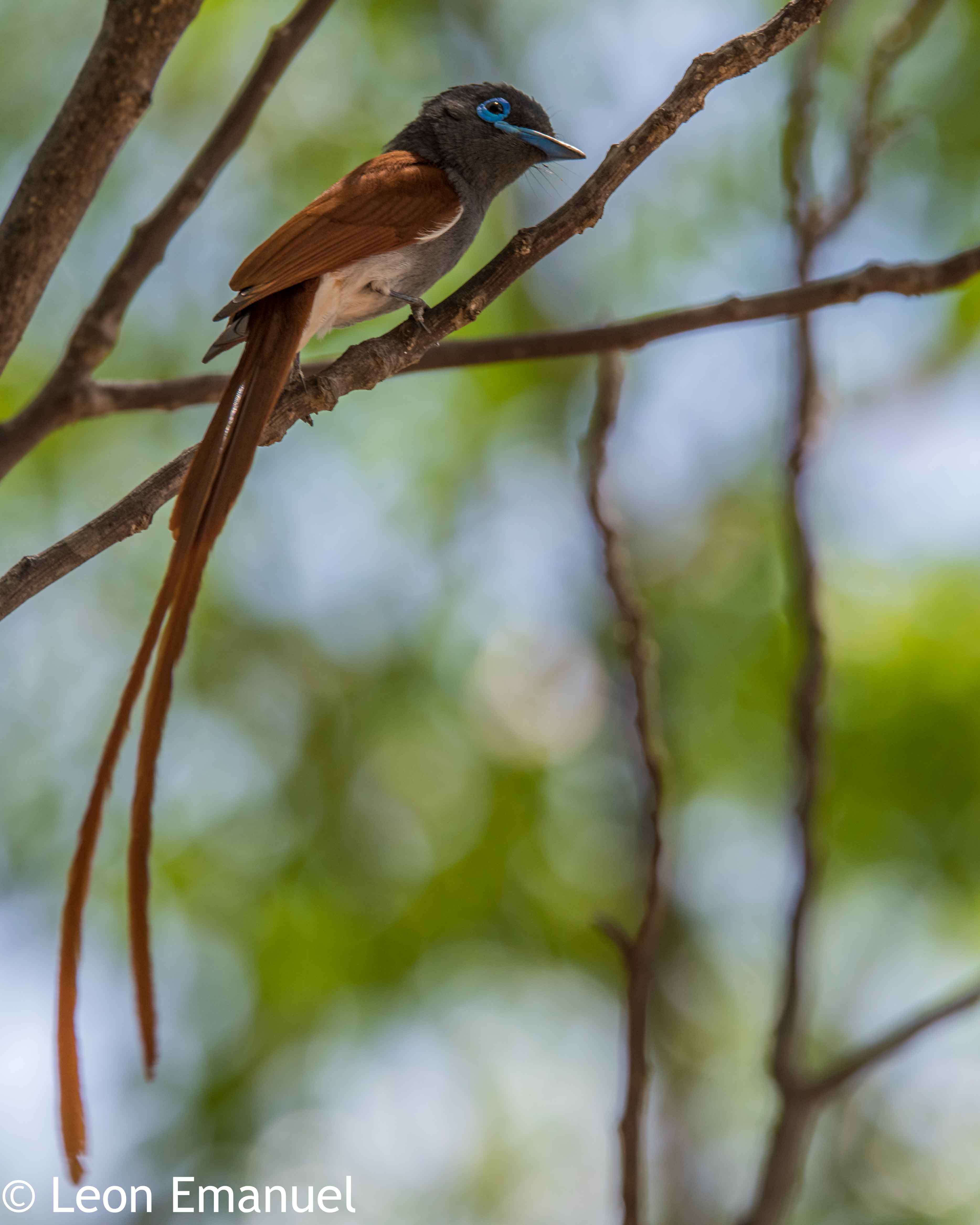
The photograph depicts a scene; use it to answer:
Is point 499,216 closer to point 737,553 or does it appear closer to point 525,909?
point 737,553

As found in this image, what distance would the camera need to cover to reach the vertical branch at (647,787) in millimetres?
1872

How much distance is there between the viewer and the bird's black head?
226 centimetres

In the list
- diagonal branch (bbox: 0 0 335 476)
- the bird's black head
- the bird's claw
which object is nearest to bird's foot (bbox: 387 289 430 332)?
the bird's claw

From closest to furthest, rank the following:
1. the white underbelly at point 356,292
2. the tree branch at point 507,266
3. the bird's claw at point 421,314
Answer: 1. the tree branch at point 507,266
2. the bird's claw at point 421,314
3. the white underbelly at point 356,292

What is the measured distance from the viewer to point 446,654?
4695 mm

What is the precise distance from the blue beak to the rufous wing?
0.18 m

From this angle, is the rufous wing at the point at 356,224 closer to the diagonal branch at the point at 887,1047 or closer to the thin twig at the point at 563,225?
the thin twig at the point at 563,225

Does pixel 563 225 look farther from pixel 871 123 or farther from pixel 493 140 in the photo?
pixel 871 123

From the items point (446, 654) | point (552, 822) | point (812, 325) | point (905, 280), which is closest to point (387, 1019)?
point (552, 822)

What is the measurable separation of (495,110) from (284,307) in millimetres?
755

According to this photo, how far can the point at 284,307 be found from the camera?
1854 millimetres

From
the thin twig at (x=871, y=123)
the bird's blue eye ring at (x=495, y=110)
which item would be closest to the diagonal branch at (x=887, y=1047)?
the thin twig at (x=871, y=123)

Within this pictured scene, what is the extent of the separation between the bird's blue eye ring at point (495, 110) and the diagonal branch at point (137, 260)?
0.36 meters

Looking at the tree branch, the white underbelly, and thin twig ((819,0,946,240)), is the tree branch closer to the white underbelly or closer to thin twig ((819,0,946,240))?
the white underbelly
